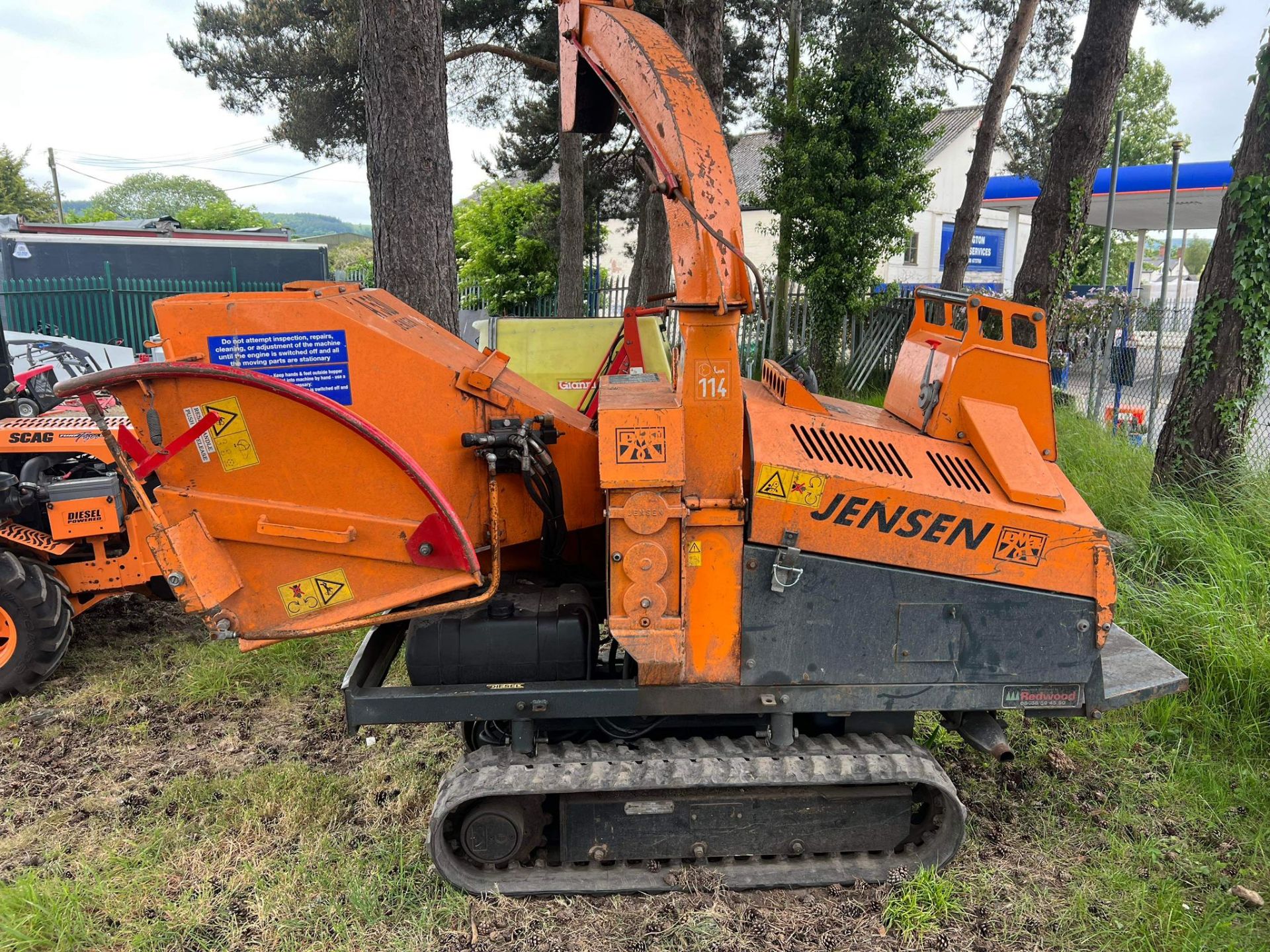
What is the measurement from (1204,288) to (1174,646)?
2675mm

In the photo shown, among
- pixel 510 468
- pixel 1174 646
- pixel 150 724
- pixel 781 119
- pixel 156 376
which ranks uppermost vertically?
pixel 781 119

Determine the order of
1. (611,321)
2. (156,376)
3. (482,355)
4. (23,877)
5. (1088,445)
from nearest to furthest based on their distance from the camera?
1. (156,376)
2. (23,877)
3. (482,355)
4. (611,321)
5. (1088,445)

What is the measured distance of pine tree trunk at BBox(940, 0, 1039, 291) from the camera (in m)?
12.5

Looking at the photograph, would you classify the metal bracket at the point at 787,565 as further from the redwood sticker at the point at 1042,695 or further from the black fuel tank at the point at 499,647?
the redwood sticker at the point at 1042,695

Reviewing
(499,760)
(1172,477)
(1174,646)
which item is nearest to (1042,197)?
(1172,477)

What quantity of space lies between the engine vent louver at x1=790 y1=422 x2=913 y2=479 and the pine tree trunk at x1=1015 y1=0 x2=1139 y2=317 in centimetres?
599

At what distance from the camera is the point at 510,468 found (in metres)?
3.41

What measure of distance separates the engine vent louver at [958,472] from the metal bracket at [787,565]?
0.64 m

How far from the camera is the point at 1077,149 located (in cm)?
816

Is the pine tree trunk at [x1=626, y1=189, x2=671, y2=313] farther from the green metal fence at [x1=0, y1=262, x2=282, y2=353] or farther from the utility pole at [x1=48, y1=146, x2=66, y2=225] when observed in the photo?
the utility pole at [x1=48, y1=146, x2=66, y2=225]

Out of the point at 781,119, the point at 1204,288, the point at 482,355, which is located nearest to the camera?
the point at 482,355

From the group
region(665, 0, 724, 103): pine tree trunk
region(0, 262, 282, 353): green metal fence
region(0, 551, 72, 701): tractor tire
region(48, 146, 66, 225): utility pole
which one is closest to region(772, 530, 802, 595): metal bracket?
region(0, 551, 72, 701): tractor tire

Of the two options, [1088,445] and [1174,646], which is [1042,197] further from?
[1174,646]

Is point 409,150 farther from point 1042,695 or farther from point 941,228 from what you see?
point 941,228
